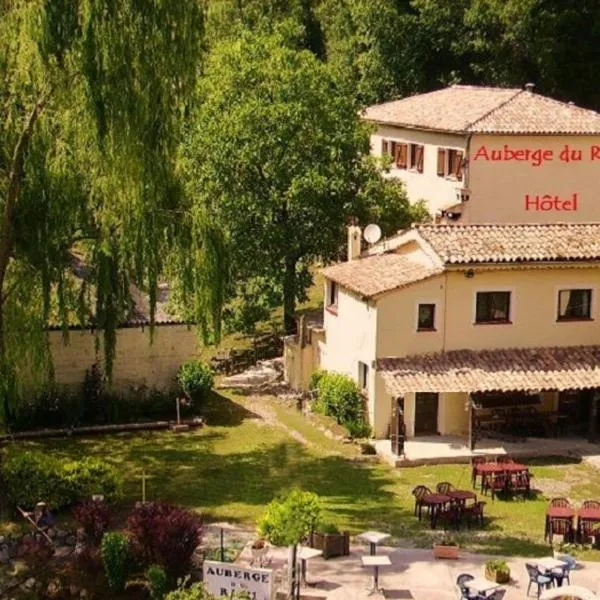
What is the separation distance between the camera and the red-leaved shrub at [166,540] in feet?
69.4

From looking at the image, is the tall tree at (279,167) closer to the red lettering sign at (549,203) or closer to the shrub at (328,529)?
the red lettering sign at (549,203)

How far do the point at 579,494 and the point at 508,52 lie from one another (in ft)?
128

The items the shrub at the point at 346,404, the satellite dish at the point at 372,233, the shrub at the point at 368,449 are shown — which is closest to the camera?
the shrub at the point at 368,449

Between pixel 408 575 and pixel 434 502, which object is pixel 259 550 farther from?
pixel 434 502

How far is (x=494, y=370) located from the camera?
3225 cm

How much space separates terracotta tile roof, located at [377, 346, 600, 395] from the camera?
103ft

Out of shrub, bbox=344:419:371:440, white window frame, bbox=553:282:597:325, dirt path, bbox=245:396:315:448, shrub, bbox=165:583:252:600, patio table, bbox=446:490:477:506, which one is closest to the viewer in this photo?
shrub, bbox=165:583:252:600

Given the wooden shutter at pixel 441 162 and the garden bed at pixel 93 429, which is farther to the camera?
the wooden shutter at pixel 441 162

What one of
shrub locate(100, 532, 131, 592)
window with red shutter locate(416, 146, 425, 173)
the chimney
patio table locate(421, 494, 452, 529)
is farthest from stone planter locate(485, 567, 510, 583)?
window with red shutter locate(416, 146, 425, 173)

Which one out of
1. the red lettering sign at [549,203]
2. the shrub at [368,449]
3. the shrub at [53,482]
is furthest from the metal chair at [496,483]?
the red lettering sign at [549,203]

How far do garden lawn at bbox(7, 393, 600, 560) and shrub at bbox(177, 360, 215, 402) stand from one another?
2.53ft

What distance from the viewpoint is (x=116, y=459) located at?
30.5m

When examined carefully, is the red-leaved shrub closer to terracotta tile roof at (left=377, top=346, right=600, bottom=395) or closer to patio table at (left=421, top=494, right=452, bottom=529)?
patio table at (left=421, top=494, right=452, bottom=529)

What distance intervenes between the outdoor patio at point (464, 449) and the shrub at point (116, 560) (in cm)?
1105
